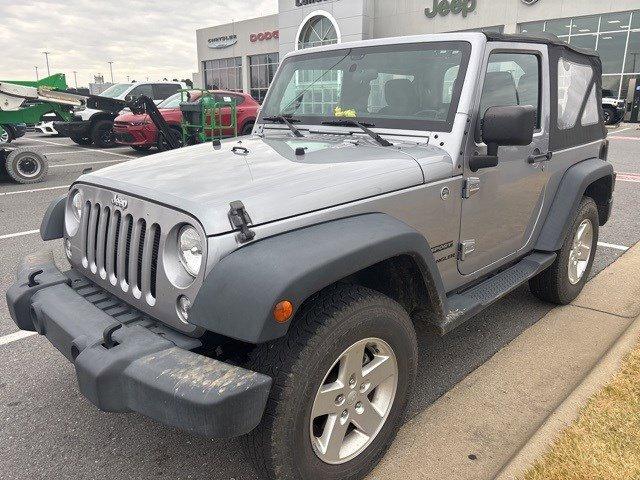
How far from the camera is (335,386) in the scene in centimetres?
212

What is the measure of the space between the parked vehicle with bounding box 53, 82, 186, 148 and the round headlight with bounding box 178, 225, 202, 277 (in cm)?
1401

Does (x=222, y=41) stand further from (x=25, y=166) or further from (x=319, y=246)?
(x=319, y=246)

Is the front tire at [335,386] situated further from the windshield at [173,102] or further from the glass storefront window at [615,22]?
the glass storefront window at [615,22]

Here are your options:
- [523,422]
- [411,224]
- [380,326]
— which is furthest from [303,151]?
[523,422]

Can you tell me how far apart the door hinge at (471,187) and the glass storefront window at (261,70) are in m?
38.8

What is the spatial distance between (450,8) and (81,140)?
21941 millimetres

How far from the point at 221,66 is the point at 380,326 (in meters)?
46.6

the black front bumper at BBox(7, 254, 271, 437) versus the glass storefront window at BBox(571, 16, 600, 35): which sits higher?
the glass storefront window at BBox(571, 16, 600, 35)

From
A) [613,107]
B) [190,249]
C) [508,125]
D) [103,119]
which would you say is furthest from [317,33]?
[190,249]

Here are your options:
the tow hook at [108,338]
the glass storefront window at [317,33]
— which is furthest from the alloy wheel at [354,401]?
the glass storefront window at [317,33]

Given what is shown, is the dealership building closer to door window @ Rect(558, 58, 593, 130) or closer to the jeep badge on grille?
door window @ Rect(558, 58, 593, 130)

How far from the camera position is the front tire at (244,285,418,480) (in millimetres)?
1915

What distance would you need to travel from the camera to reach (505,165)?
312cm

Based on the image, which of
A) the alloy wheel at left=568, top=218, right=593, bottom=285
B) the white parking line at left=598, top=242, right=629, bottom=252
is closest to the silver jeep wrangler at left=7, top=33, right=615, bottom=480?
the alloy wheel at left=568, top=218, right=593, bottom=285
